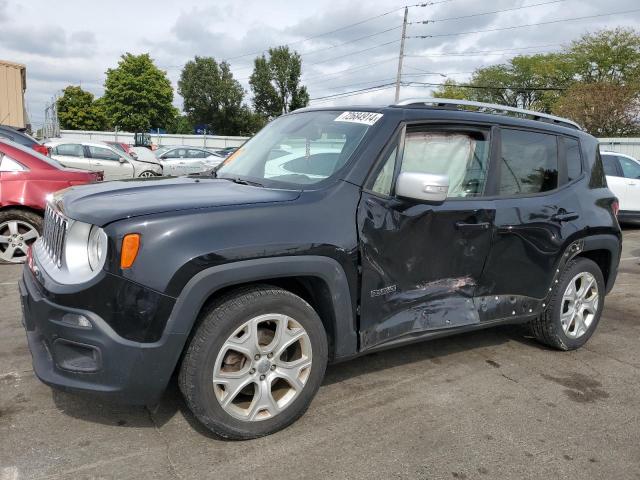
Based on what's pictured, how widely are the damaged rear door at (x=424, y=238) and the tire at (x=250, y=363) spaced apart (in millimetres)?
380

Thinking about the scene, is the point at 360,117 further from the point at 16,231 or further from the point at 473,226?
the point at 16,231

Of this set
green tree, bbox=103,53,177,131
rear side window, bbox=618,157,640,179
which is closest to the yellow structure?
green tree, bbox=103,53,177,131

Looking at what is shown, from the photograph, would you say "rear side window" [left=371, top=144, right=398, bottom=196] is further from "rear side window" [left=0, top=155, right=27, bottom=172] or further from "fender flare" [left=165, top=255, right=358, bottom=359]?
"rear side window" [left=0, top=155, right=27, bottom=172]

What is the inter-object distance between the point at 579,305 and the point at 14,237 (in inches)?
241

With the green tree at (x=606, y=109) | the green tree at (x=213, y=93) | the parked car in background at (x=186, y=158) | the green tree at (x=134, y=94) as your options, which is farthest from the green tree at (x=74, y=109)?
the green tree at (x=606, y=109)

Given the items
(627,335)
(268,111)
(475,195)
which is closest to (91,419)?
(475,195)

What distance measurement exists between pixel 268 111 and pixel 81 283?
63.5 m

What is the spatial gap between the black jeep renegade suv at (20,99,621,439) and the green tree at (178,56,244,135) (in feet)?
207

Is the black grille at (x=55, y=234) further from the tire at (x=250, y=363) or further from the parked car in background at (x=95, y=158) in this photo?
the parked car in background at (x=95, y=158)

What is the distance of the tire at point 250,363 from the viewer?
255 centimetres

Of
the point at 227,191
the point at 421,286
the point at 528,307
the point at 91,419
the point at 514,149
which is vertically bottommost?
the point at 91,419

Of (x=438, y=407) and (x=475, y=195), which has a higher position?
(x=475, y=195)

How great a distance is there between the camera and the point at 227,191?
2977 mm

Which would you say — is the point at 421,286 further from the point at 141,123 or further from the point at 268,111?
the point at 268,111
